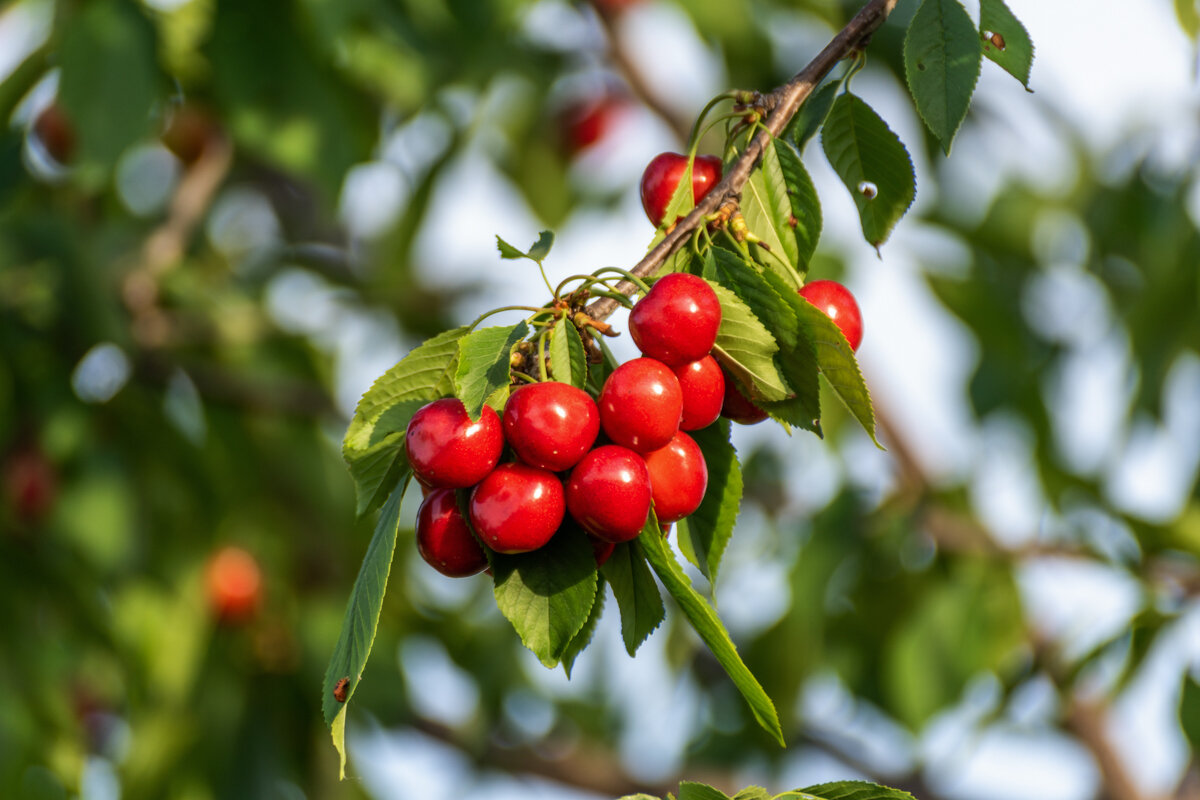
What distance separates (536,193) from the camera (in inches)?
166

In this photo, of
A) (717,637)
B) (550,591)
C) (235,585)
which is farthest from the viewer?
(235,585)

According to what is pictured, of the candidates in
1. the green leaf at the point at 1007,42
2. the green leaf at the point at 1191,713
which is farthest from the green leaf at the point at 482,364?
the green leaf at the point at 1191,713

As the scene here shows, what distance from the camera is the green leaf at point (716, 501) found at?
3.67 feet

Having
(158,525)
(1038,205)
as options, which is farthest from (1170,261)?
(158,525)

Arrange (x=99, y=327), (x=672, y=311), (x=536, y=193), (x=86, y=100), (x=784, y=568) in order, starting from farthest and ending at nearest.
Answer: (x=536, y=193) → (x=784, y=568) → (x=99, y=327) → (x=86, y=100) → (x=672, y=311)

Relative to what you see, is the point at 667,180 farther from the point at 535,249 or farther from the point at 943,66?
the point at 943,66

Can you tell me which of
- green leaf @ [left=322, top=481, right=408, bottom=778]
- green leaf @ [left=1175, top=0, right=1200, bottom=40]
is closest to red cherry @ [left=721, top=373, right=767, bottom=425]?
green leaf @ [left=322, top=481, right=408, bottom=778]

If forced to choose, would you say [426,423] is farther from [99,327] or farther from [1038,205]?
[1038,205]

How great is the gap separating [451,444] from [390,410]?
0.50 feet

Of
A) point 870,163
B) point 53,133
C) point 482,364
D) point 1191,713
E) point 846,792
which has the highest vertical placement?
point 870,163

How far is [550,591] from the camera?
1.02m

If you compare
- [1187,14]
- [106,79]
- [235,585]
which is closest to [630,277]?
[1187,14]

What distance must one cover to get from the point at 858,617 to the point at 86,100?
8.49 ft

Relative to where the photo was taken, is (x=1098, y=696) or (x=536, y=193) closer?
(x=1098, y=696)
